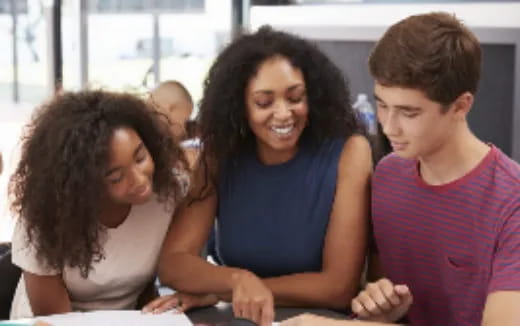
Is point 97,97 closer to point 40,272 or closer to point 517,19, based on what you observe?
point 40,272

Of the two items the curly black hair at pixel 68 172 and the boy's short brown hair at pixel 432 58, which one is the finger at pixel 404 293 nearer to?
the boy's short brown hair at pixel 432 58

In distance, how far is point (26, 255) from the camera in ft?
4.94

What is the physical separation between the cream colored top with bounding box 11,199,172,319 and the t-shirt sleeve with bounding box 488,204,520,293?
0.66 m

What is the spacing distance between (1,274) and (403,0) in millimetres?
1608

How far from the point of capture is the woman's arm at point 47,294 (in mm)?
1508

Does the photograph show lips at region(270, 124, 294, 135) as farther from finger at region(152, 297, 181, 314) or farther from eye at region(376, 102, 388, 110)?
finger at region(152, 297, 181, 314)

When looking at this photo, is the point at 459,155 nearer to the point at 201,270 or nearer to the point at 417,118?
the point at 417,118

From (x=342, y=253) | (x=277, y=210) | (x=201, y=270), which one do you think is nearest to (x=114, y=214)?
(x=201, y=270)

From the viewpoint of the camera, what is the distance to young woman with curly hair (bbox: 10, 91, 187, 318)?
1.43m

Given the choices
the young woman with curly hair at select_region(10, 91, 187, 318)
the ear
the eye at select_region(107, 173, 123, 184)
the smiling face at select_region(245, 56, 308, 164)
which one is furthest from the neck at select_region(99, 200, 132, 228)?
the ear

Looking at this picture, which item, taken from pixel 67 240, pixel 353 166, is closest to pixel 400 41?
pixel 353 166

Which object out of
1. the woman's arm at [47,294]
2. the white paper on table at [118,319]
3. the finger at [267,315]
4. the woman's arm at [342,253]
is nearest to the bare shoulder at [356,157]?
the woman's arm at [342,253]

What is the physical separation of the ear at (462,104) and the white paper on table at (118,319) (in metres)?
0.57

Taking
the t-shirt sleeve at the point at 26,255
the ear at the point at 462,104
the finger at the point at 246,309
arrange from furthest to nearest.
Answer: the t-shirt sleeve at the point at 26,255, the finger at the point at 246,309, the ear at the point at 462,104
